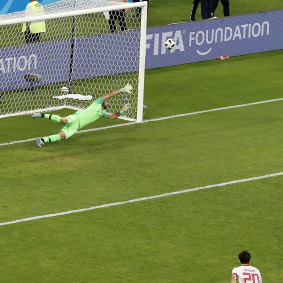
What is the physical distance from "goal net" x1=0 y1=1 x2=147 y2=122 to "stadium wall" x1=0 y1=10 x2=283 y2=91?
0.03 meters

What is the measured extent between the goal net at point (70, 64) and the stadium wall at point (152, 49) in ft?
0.08

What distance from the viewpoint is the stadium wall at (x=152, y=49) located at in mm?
26031

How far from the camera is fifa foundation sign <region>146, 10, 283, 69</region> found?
30281 mm

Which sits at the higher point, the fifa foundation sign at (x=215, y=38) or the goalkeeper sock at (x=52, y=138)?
the fifa foundation sign at (x=215, y=38)

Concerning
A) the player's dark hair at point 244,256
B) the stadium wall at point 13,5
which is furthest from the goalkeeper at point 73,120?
the stadium wall at point 13,5

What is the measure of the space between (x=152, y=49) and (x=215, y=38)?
2.34 metres

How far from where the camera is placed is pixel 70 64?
26672 millimetres

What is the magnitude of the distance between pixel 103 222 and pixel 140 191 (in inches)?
73.8

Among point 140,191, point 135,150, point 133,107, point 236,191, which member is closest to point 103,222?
point 140,191

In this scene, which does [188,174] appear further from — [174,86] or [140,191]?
[174,86]

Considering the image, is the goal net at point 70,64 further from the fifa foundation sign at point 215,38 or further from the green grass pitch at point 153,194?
the fifa foundation sign at point 215,38

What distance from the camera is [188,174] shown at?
21.1m

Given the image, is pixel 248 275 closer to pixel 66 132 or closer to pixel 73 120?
pixel 73 120

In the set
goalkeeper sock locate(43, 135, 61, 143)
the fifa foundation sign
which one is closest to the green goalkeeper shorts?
goalkeeper sock locate(43, 135, 61, 143)
